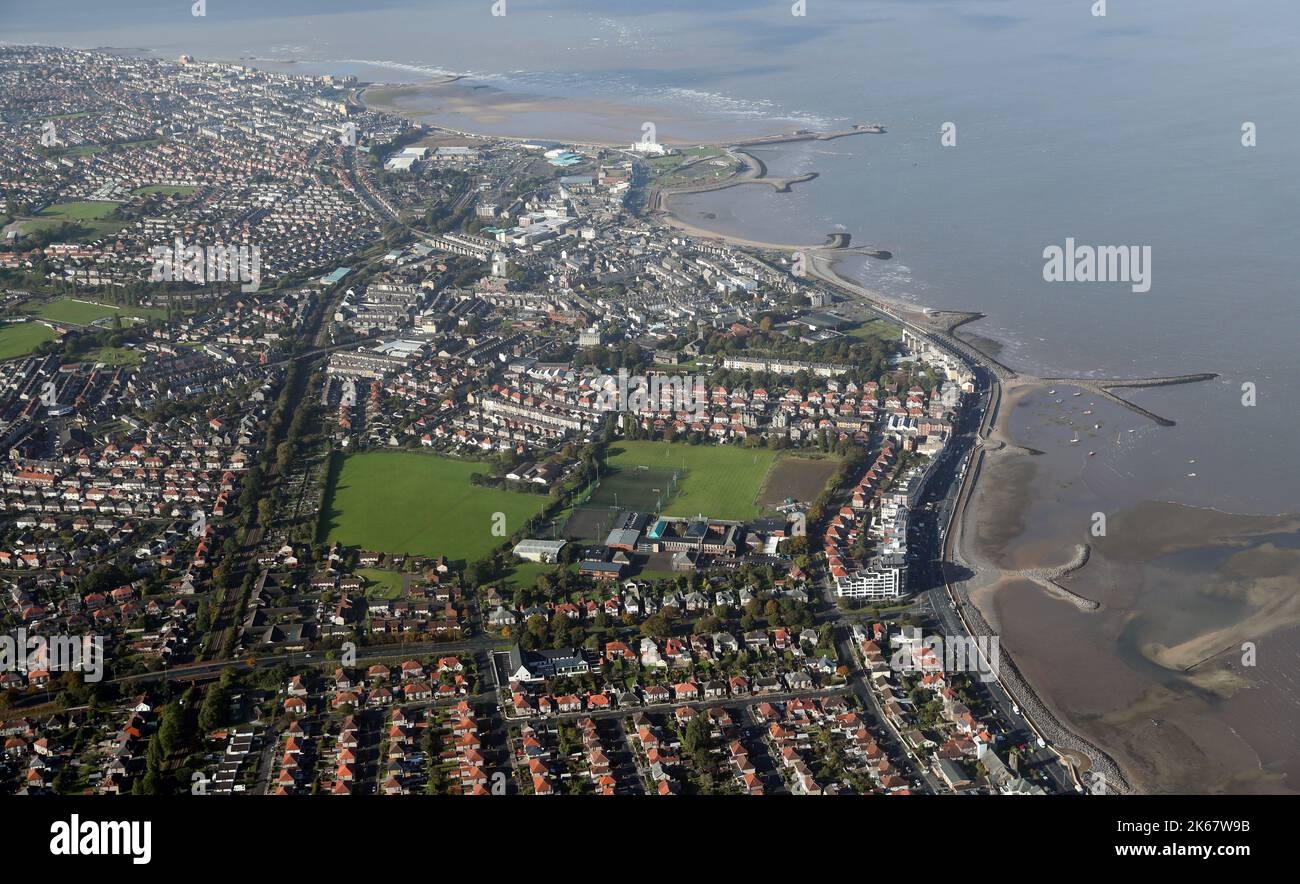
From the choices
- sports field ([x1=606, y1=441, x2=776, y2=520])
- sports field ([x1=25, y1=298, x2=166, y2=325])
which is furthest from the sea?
sports field ([x1=25, y1=298, x2=166, y2=325])

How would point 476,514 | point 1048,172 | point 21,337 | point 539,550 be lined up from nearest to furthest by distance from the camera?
point 539,550, point 476,514, point 21,337, point 1048,172

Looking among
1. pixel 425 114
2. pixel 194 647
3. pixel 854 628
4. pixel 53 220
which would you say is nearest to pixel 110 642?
pixel 194 647

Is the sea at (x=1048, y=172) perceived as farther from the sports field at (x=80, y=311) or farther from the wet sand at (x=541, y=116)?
the sports field at (x=80, y=311)

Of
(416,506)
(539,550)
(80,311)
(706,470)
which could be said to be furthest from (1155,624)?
(80,311)

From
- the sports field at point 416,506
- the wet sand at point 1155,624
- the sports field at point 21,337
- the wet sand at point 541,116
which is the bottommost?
the wet sand at point 1155,624

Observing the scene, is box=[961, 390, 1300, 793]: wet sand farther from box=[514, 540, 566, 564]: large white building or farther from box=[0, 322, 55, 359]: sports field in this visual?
box=[0, 322, 55, 359]: sports field

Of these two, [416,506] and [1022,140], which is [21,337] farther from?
[1022,140]

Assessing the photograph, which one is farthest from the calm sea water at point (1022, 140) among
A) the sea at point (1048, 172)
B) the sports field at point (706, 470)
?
the sports field at point (706, 470)
